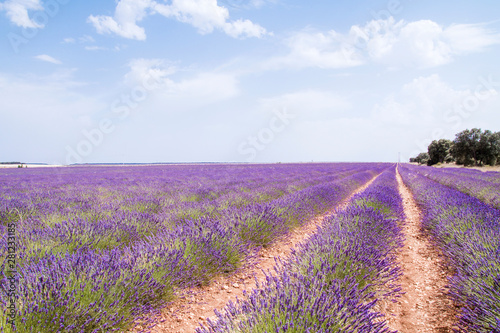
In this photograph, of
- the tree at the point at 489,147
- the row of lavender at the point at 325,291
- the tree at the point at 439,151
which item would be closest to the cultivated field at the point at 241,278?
the row of lavender at the point at 325,291

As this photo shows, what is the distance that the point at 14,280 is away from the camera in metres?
1.82

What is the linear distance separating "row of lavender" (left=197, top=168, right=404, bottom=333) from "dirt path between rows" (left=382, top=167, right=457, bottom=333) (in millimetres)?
184

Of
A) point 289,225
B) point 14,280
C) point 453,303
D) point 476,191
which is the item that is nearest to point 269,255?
point 289,225

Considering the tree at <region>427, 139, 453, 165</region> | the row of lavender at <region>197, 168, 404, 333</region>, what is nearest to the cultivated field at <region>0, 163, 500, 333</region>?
the row of lavender at <region>197, 168, 404, 333</region>

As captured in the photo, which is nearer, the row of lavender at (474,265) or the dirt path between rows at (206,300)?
the row of lavender at (474,265)

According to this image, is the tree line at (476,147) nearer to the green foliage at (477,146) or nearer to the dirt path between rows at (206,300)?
the green foliage at (477,146)

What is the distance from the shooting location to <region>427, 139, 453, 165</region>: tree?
159 feet

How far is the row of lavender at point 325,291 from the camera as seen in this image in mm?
1440

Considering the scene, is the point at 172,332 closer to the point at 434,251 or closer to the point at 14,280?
the point at 14,280

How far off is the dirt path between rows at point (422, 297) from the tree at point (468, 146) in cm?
4258

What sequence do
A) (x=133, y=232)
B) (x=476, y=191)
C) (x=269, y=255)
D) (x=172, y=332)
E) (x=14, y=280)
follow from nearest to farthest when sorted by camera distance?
(x=14, y=280)
(x=172, y=332)
(x=133, y=232)
(x=269, y=255)
(x=476, y=191)

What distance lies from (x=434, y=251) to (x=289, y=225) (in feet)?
7.33

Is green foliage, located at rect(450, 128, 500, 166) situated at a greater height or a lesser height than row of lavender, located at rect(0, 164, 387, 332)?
greater

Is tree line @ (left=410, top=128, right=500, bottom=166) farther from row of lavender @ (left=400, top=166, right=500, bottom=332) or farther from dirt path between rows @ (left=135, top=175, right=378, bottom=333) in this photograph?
dirt path between rows @ (left=135, top=175, right=378, bottom=333)
